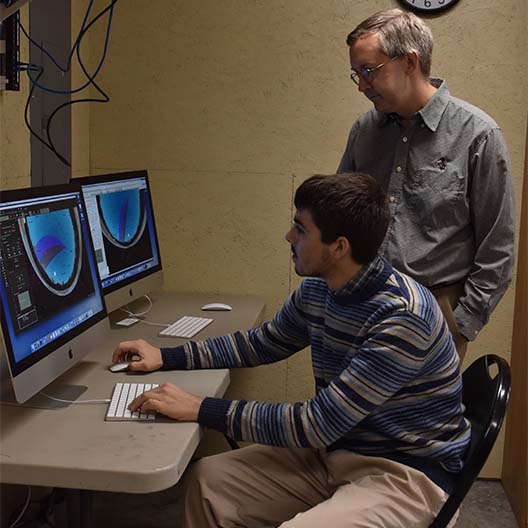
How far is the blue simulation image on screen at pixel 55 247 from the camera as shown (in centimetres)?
187

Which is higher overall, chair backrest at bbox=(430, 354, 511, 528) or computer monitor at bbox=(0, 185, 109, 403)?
computer monitor at bbox=(0, 185, 109, 403)

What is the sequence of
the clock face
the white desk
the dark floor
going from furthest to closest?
the clock face, the dark floor, the white desk

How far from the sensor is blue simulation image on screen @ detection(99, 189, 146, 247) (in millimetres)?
2627

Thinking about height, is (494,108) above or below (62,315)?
above

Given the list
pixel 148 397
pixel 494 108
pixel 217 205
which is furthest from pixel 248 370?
pixel 148 397

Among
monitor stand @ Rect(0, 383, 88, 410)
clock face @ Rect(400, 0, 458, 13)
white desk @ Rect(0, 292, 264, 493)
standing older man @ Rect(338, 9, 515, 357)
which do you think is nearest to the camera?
white desk @ Rect(0, 292, 264, 493)

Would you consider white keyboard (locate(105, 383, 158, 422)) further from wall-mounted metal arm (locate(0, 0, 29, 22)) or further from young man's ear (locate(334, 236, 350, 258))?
wall-mounted metal arm (locate(0, 0, 29, 22))

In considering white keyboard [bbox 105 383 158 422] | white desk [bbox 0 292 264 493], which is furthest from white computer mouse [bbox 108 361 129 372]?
white keyboard [bbox 105 383 158 422]

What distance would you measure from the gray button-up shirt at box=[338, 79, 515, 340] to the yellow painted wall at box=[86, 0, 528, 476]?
830 mm

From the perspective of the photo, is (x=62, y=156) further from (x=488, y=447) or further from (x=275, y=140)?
(x=488, y=447)

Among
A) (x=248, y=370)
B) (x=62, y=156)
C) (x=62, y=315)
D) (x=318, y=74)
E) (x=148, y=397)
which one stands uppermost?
(x=318, y=74)

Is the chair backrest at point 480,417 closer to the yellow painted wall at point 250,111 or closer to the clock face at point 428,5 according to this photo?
the yellow painted wall at point 250,111

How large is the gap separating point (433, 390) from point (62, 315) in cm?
88

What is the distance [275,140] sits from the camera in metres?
3.34
